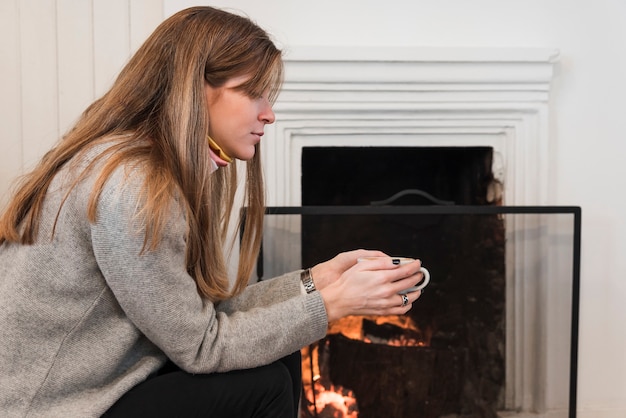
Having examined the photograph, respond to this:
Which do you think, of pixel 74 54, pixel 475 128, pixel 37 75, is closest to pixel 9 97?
pixel 37 75

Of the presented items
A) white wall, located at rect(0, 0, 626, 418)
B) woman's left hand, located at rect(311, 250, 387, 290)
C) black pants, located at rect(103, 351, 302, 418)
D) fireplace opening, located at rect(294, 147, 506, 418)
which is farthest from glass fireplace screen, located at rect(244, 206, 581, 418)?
black pants, located at rect(103, 351, 302, 418)

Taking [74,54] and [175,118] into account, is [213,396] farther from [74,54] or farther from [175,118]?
[74,54]

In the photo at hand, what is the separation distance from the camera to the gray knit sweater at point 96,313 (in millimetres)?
1014

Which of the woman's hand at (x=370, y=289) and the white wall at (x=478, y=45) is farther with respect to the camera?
the white wall at (x=478, y=45)

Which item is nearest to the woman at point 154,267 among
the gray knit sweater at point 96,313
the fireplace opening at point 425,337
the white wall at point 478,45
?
the gray knit sweater at point 96,313

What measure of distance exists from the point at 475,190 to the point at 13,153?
49.0 inches

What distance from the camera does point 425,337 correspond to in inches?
74.0

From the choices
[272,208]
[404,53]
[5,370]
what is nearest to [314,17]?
[404,53]

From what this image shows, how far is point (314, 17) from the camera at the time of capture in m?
1.92

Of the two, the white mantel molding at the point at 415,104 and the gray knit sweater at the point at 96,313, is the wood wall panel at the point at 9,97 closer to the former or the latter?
the white mantel molding at the point at 415,104

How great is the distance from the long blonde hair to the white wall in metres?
0.71

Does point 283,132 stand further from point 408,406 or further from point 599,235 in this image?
point 599,235

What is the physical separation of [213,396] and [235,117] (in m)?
0.43

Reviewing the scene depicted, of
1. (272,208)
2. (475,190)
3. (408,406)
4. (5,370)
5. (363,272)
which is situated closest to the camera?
(5,370)
